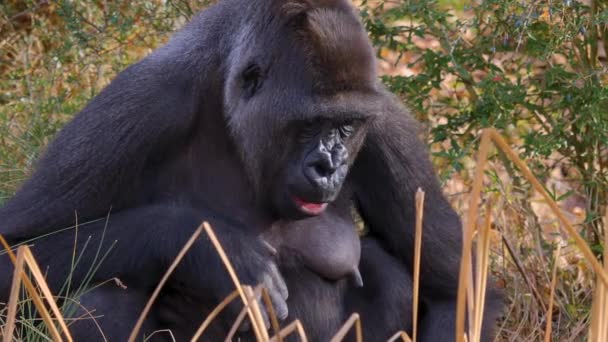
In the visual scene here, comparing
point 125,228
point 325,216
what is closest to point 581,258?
point 325,216

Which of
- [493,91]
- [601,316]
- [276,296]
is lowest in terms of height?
[276,296]

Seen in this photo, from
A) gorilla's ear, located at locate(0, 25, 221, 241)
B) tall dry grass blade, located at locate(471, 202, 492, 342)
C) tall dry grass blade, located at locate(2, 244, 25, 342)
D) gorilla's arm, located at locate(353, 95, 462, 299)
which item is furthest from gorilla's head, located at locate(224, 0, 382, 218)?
tall dry grass blade, located at locate(2, 244, 25, 342)

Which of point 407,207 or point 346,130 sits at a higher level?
point 346,130

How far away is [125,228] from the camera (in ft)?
11.7

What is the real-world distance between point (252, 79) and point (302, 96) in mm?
223

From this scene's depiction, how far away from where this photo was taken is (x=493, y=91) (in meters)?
4.53

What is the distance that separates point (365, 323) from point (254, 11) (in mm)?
1213

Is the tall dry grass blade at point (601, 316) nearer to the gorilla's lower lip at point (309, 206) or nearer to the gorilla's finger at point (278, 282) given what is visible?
the gorilla's lower lip at point (309, 206)

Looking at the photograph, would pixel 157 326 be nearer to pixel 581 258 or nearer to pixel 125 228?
pixel 125 228

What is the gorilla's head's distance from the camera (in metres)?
3.40

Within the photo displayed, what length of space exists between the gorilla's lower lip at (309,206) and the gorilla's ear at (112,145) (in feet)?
1.62

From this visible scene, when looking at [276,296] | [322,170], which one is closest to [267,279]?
[276,296]

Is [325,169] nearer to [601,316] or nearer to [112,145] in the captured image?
[112,145]

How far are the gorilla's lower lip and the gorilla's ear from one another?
49cm
